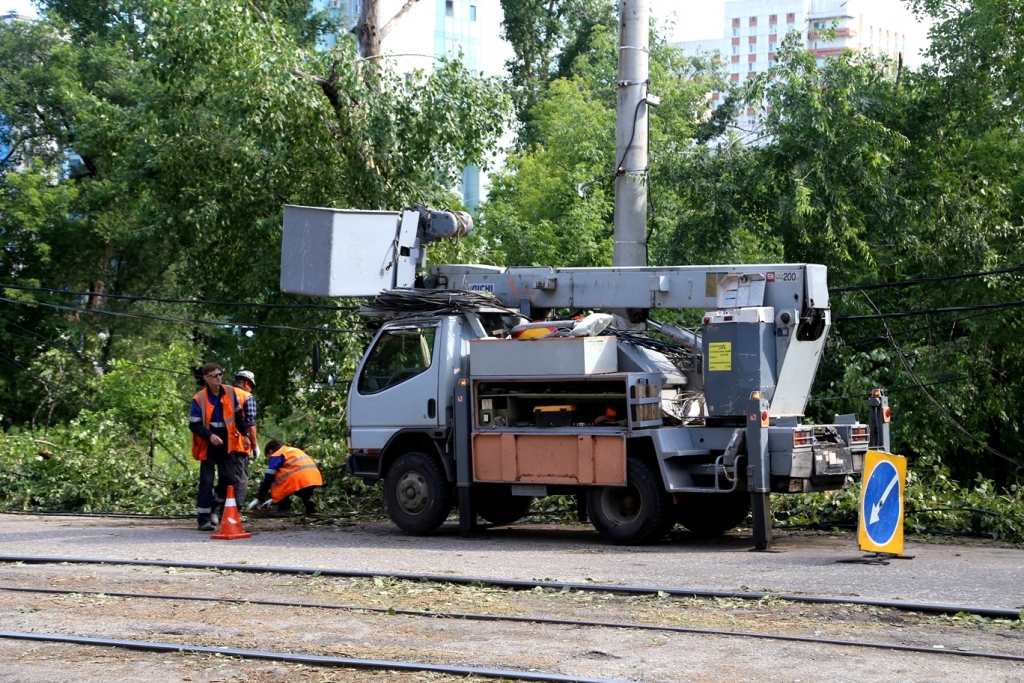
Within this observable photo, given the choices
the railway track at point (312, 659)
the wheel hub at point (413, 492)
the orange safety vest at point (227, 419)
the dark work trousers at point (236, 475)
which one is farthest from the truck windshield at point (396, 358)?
the railway track at point (312, 659)

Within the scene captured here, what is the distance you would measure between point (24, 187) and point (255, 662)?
29774 millimetres

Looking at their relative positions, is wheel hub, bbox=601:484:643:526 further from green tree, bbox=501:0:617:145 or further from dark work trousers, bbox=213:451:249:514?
green tree, bbox=501:0:617:145

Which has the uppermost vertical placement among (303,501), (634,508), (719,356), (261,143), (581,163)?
(581,163)

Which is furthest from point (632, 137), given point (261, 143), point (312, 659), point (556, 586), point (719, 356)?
point (312, 659)

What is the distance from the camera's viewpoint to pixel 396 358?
45.6 ft

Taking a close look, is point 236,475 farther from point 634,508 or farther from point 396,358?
point 634,508

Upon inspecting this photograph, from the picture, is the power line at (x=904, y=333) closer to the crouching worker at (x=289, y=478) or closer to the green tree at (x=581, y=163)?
the green tree at (x=581, y=163)

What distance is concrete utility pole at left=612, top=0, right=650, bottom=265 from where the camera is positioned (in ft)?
46.5

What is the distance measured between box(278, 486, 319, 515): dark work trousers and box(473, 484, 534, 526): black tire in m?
2.45

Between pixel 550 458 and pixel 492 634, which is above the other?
pixel 550 458

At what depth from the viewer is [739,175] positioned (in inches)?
838

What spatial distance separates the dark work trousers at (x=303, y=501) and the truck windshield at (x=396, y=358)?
2.19 metres

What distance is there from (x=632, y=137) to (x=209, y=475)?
6.24 meters

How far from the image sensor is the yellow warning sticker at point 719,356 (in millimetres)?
11688
